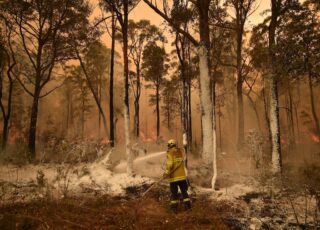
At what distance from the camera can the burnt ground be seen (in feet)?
19.7

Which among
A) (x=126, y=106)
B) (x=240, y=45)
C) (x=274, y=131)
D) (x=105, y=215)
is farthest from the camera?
(x=240, y=45)

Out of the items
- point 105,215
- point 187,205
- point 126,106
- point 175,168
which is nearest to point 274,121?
point 175,168

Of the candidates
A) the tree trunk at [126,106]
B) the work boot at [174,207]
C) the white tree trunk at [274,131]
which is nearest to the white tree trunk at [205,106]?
the white tree trunk at [274,131]

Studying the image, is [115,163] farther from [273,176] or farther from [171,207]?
[273,176]

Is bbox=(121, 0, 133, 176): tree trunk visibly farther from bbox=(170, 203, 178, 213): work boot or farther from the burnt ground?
bbox=(170, 203, 178, 213): work boot

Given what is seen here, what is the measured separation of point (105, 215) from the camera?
6.81 m

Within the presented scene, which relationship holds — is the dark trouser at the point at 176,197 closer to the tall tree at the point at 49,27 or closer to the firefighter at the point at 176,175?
the firefighter at the point at 176,175

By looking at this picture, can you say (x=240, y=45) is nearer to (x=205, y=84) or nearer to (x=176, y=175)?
(x=205, y=84)

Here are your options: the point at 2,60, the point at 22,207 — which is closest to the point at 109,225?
the point at 22,207

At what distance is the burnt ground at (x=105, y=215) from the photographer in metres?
6.01

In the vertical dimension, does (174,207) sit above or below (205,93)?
below

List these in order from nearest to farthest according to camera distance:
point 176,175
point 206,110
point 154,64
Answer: point 176,175 → point 206,110 → point 154,64

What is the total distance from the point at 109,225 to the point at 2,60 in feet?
65.8

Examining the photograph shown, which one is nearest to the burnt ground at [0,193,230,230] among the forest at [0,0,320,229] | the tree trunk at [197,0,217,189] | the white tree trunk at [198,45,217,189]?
the forest at [0,0,320,229]
